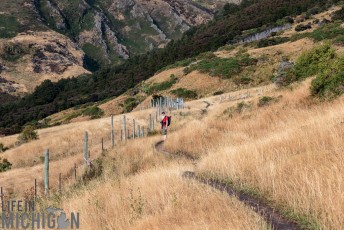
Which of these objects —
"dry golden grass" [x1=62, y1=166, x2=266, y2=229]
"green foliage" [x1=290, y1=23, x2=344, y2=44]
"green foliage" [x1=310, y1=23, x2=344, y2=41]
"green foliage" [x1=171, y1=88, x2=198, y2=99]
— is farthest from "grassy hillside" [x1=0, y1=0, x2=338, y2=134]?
"dry golden grass" [x1=62, y1=166, x2=266, y2=229]

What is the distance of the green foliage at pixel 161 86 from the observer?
76.6 m

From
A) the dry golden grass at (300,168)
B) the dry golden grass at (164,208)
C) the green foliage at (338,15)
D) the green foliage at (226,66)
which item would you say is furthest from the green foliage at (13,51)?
the dry golden grass at (300,168)

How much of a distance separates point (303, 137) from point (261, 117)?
7.16m

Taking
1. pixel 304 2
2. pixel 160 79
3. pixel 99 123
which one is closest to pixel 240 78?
pixel 160 79

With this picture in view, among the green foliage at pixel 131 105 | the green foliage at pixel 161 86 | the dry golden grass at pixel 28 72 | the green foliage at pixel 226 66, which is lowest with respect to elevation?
the green foliage at pixel 131 105

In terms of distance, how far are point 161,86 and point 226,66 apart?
15635mm

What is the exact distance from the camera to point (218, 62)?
7562 cm

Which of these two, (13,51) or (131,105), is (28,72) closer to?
(13,51)

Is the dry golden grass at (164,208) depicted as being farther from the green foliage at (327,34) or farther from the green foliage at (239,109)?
the green foliage at (327,34)

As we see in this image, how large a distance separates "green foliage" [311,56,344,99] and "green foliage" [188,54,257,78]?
53181 mm

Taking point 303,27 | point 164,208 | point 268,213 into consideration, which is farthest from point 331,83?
point 303,27

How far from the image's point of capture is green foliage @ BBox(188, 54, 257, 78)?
69.1 metres

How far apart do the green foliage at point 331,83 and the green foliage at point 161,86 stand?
61110 millimetres

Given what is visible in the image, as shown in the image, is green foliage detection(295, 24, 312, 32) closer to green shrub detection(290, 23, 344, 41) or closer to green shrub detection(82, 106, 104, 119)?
green shrub detection(290, 23, 344, 41)
